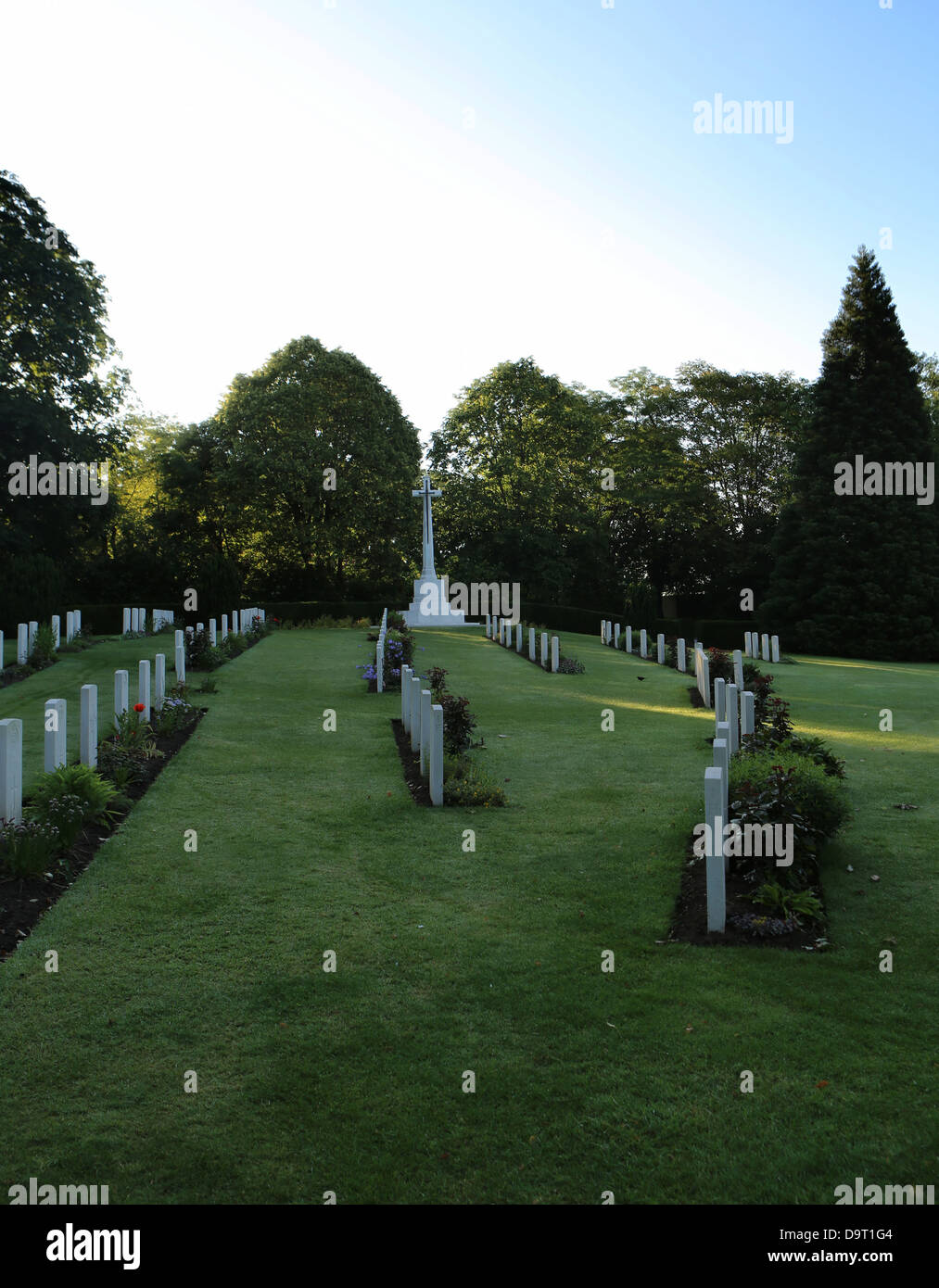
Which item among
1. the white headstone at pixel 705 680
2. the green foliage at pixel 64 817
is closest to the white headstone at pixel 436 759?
the green foliage at pixel 64 817

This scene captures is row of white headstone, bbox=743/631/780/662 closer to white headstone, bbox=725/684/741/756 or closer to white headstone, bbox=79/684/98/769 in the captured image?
white headstone, bbox=725/684/741/756

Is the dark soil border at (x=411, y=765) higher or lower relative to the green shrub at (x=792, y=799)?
lower

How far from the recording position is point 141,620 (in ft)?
105

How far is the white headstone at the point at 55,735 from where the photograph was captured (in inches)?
356

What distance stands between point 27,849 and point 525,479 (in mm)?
42431

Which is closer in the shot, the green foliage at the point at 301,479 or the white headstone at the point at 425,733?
the white headstone at the point at 425,733

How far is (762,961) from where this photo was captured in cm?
Answer: 571

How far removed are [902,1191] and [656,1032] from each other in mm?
1398

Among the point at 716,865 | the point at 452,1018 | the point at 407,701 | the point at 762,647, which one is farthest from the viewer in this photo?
the point at 762,647

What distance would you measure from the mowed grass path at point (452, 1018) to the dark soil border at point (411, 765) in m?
0.50

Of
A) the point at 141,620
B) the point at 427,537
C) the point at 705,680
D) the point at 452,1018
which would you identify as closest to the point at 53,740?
the point at 452,1018

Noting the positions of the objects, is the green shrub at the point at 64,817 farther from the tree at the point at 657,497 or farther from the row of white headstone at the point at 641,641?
the tree at the point at 657,497

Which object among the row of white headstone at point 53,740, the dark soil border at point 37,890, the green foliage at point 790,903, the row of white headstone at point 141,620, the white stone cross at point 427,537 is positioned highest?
the white stone cross at point 427,537

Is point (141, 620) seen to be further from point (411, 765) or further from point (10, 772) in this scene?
point (10, 772)
